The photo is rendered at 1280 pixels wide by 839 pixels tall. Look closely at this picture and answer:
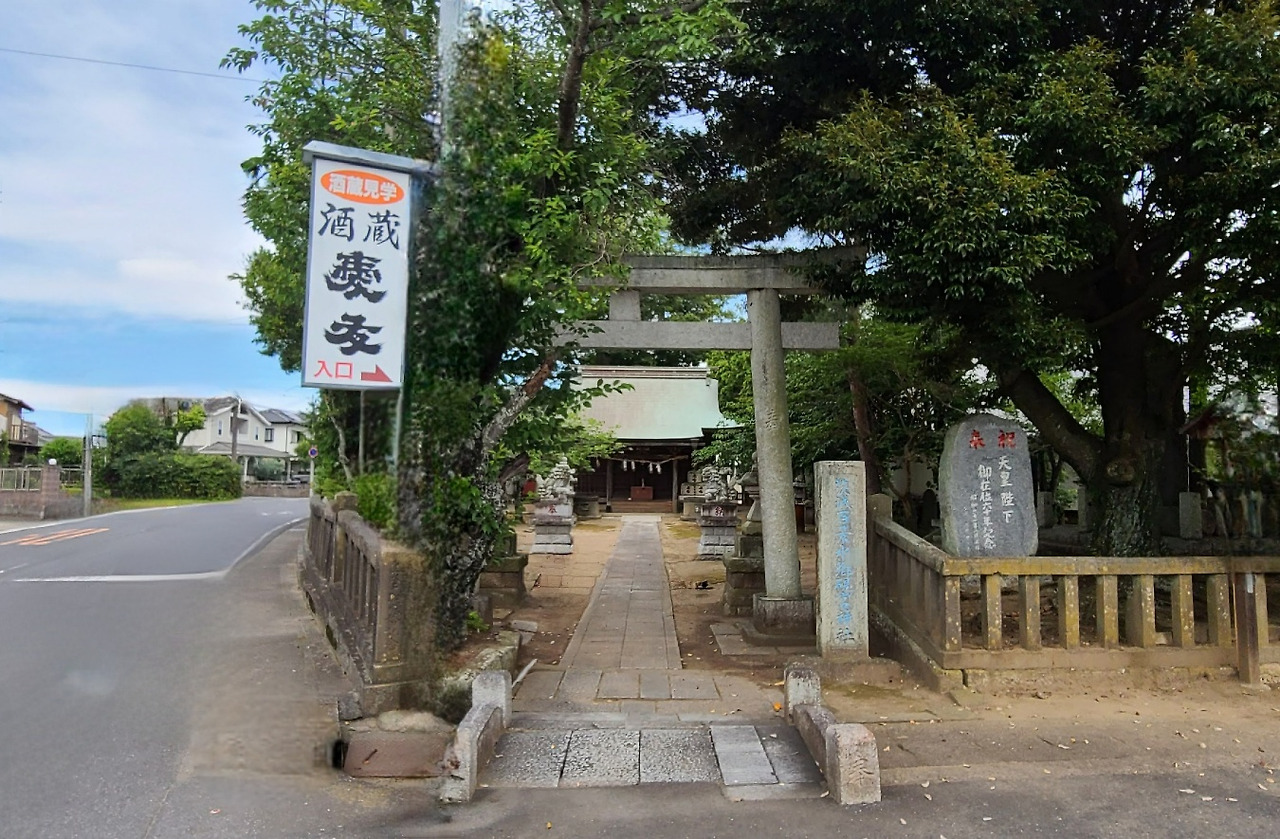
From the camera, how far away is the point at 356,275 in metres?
4.63

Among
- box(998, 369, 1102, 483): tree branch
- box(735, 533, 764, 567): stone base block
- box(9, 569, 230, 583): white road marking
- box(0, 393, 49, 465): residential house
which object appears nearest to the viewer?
box(998, 369, 1102, 483): tree branch

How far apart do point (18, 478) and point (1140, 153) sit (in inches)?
1273

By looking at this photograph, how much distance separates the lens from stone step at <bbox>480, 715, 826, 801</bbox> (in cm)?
436

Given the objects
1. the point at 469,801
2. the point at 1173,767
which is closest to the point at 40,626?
the point at 469,801

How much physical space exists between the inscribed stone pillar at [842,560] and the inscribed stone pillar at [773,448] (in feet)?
6.34

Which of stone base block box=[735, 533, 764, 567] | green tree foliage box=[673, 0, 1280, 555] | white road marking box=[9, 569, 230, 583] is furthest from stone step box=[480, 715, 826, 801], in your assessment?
white road marking box=[9, 569, 230, 583]

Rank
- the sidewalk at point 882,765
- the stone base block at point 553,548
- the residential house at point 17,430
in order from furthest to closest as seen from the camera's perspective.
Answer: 1. the residential house at point 17,430
2. the stone base block at point 553,548
3. the sidewalk at point 882,765

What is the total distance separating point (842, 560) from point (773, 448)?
2272 millimetres

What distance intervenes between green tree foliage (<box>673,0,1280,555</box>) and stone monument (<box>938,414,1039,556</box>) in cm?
77

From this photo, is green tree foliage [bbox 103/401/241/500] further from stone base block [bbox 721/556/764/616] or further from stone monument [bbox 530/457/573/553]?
stone base block [bbox 721/556/764/616]

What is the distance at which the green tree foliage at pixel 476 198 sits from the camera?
5.32 meters

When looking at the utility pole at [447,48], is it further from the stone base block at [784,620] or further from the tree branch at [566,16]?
the stone base block at [784,620]

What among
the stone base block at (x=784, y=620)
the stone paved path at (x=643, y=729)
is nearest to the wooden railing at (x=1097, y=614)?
the stone paved path at (x=643, y=729)

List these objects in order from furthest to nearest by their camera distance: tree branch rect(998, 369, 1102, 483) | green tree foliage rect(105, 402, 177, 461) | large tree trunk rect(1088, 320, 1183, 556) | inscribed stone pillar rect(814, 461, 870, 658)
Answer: green tree foliage rect(105, 402, 177, 461) < tree branch rect(998, 369, 1102, 483) < large tree trunk rect(1088, 320, 1183, 556) < inscribed stone pillar rect(814, 461, 870, 658)
